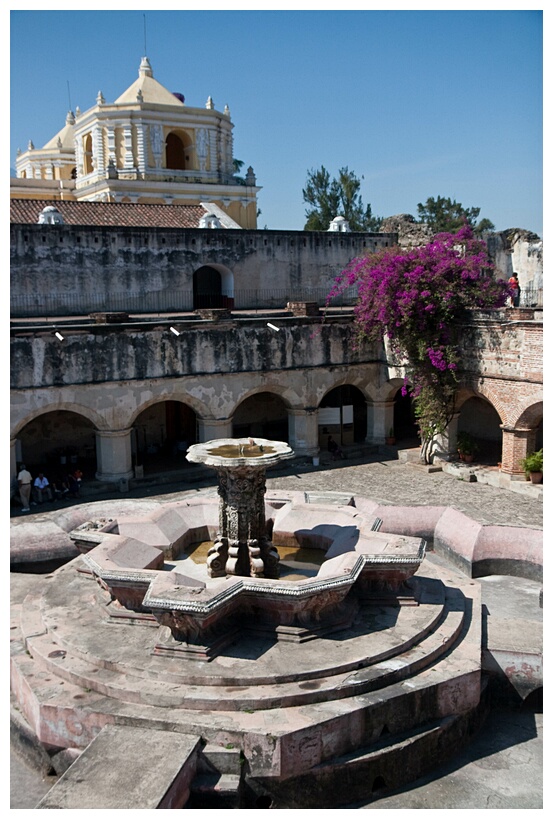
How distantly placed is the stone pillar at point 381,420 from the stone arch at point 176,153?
587 inches

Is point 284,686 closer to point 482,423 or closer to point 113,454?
point 113,454

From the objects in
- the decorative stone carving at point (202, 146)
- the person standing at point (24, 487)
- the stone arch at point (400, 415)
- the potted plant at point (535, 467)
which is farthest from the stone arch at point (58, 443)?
the decorative stone carving at point (202, 146)

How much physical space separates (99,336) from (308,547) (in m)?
7.08

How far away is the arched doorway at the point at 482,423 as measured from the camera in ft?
65.2

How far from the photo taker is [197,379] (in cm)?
1717

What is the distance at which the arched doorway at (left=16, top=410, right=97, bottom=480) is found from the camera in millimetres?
18109

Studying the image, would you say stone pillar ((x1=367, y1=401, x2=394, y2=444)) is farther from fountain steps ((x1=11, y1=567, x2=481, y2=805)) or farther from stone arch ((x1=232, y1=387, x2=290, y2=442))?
fountain steps ((x1=11, y1=567, x2=481, y2=805))

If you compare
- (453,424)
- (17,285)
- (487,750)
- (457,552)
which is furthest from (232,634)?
(17,285)

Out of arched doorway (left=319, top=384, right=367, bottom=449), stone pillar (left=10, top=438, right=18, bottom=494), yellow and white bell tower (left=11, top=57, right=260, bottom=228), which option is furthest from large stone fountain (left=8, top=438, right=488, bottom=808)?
yellow and white bell tower (left=11, top=57, right=260, bottom=228)

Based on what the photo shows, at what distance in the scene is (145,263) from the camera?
19.6m

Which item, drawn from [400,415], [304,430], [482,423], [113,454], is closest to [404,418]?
[400,415]

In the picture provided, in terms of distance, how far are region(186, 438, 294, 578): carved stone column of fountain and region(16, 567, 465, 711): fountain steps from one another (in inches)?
54.7

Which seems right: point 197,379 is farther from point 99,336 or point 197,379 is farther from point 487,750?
point 487,750

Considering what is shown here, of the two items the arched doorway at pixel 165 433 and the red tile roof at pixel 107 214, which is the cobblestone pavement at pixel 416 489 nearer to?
the arched doorway at pixel 165 433
